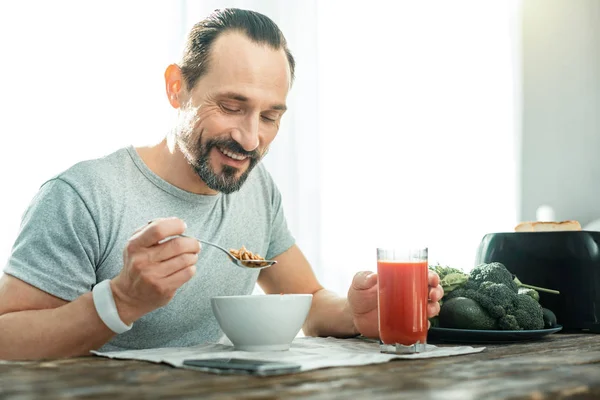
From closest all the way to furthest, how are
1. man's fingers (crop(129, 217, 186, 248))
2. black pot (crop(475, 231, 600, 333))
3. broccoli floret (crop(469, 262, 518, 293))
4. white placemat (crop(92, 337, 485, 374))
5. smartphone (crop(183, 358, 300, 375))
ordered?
1. smartphone (crop(183, 358, 300, 375))
2. white placemat (crop(92, 337, 485, 374))
3. man's fingers (crop(129, 217, 186, 248))
4. broccoli floret (crop(469, 262, 518, 293))
5. black pot (crop(475, 231, 600, 333))

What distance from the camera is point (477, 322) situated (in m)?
1.51

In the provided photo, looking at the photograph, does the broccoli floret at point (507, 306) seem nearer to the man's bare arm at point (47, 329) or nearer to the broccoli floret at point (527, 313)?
the broccoli floret at point (527, 313)

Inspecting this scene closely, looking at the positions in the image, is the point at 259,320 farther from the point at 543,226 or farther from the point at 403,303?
the point at 543,226

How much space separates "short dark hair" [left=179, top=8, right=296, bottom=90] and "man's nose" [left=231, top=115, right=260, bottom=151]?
18 cm

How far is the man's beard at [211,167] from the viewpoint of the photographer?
169 cm

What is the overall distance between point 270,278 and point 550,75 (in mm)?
2521

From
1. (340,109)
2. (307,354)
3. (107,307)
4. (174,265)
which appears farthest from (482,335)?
(340,109)

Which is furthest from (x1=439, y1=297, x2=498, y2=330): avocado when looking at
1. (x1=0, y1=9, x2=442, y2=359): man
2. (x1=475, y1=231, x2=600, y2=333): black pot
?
(x1=475, y1=231, x2=600, y2=333): black pot

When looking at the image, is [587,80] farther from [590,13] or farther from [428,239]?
[428,239]

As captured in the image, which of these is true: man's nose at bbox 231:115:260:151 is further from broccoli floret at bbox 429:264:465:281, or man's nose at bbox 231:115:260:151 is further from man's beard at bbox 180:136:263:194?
broccoli floret at bbox 429:264:465:281

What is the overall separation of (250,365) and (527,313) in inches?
31.4

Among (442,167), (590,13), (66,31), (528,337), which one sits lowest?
(528,337)

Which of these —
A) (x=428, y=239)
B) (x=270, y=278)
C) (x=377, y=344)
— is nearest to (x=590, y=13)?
(x=428, y=239)

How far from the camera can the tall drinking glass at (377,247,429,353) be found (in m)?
1.24
